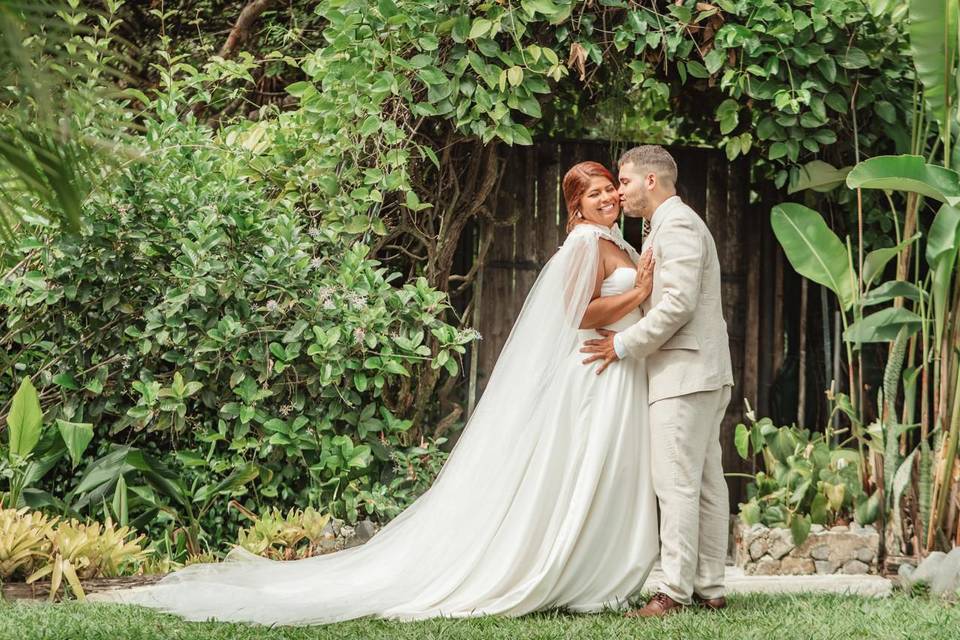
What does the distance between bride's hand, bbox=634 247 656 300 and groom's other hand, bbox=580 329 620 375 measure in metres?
0.21

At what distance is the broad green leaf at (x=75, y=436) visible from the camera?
183 inches

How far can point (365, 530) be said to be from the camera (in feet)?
16.0

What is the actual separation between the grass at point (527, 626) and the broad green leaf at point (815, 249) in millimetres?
1797

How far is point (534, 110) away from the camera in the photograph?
17.1 feet

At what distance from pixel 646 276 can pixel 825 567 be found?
1868 millimetres

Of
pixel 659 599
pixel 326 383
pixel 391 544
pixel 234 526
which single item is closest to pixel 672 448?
pixel 659 599

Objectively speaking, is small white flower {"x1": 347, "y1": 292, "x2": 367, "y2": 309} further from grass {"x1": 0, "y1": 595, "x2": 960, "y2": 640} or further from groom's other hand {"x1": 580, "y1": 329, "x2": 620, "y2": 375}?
grass {"x1": 0, "y1": 595, "x2": 960, "y2": 640}

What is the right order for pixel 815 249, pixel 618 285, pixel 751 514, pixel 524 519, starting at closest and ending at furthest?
pixel 524 519 → pixel 618 285 → pixel 751 514 → pixel 815 249

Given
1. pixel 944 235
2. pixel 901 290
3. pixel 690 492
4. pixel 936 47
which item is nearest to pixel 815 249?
pixel 901 290

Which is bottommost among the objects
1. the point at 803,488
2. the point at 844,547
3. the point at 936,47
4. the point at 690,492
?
the point at 844,547

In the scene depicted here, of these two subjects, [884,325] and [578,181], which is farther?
[884,325]

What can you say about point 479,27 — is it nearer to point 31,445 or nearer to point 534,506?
point 534,506

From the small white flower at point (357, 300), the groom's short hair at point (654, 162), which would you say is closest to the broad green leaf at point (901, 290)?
the groom's short hair at point (654, 162)

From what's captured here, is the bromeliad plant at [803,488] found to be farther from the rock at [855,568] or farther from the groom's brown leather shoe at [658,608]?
the groom's brown leather shoe at [658,608]
